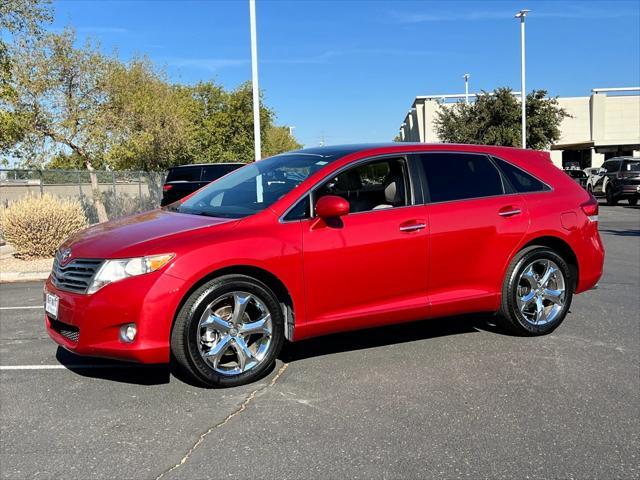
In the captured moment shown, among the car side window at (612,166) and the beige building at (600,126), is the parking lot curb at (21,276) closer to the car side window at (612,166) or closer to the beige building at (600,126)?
the car side window at (612,166)

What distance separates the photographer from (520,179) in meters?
5.56

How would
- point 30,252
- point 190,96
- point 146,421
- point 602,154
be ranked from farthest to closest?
point 602,154 < point 190,96 < point 30,252 < point 146,421

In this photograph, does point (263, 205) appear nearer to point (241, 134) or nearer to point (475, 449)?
point (475, 449)

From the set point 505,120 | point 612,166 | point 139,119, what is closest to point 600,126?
point 505,120

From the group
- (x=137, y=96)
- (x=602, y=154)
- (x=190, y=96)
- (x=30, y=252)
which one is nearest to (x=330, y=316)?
(x=30, y=252)

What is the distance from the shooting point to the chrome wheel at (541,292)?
17.8 ft

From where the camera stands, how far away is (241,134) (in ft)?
120

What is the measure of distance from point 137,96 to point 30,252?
33.7 ft

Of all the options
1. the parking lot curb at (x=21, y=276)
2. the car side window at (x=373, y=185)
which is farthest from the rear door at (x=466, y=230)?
the parking lot curb at (x=21, y=276)

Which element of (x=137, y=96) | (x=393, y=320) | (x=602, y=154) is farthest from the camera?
(x=602, y=154)

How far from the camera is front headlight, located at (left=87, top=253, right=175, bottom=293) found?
13.1 ft

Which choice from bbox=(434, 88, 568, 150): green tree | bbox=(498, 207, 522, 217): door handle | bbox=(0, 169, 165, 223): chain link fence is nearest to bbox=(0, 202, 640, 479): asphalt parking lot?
bbox=(498, 207, 522, 217): door handle

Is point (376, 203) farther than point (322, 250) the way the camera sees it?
Yes

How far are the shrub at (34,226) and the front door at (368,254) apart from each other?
8.86 m
